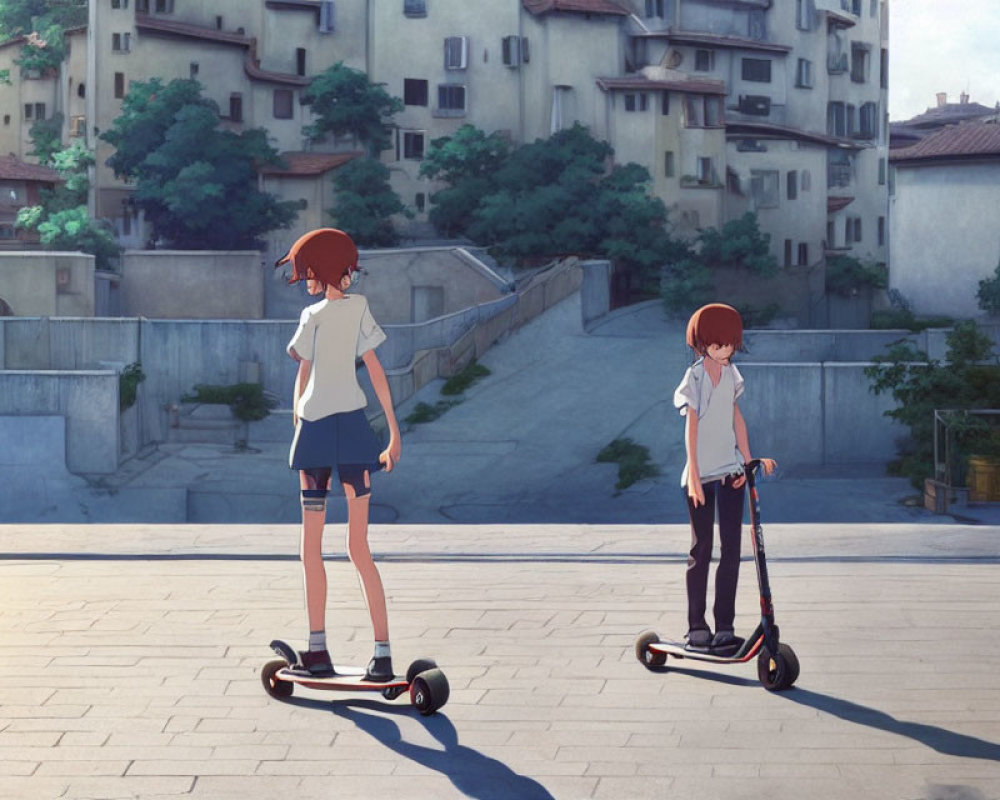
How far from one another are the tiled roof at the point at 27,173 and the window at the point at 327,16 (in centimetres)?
1029

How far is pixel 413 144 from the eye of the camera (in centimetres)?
6003

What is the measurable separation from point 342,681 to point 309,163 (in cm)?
4980

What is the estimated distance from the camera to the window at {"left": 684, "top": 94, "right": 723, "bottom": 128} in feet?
197

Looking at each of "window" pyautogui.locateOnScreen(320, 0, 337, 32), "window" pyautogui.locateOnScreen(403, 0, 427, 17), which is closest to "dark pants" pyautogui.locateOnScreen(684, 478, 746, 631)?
"window" pyautogui.locateOnScreen(320, 0, 337, 32)

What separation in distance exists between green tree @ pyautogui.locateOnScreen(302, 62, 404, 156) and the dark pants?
167 feet

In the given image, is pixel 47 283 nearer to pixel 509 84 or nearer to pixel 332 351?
pixel 509 84

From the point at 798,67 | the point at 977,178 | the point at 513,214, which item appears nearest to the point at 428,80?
the point at 513,214

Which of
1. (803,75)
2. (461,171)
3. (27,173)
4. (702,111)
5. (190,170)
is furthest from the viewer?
(803,75)

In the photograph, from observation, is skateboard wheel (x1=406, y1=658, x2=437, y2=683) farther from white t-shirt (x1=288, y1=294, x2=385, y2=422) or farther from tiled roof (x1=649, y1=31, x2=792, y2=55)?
tiled roof (x1=649, y1=31, x2=792, y2=55)

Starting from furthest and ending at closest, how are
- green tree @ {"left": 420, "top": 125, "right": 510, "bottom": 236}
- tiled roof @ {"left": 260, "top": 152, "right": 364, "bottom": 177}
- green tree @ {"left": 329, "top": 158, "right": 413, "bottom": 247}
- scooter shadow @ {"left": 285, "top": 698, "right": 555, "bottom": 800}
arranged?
1. green tree @ {"left": 420, "top": 125, "right": 510, "bottom": 236}
2. tiled roof @ {"left": 260, "top": 152, "right": 364, "bottom": 177}
3. green tree @ {"left": 329, "top": 158, "right": 413, "bottom": 247}
4. scooter shadow @ {"left": 285, "top": 698, "right": 555, "bottom": 800}

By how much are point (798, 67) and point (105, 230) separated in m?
29.4

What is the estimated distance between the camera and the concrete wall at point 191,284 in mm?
49719

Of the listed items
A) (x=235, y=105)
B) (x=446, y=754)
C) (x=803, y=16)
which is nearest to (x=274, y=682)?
(x=446, y=754)

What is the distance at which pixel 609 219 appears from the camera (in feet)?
174
